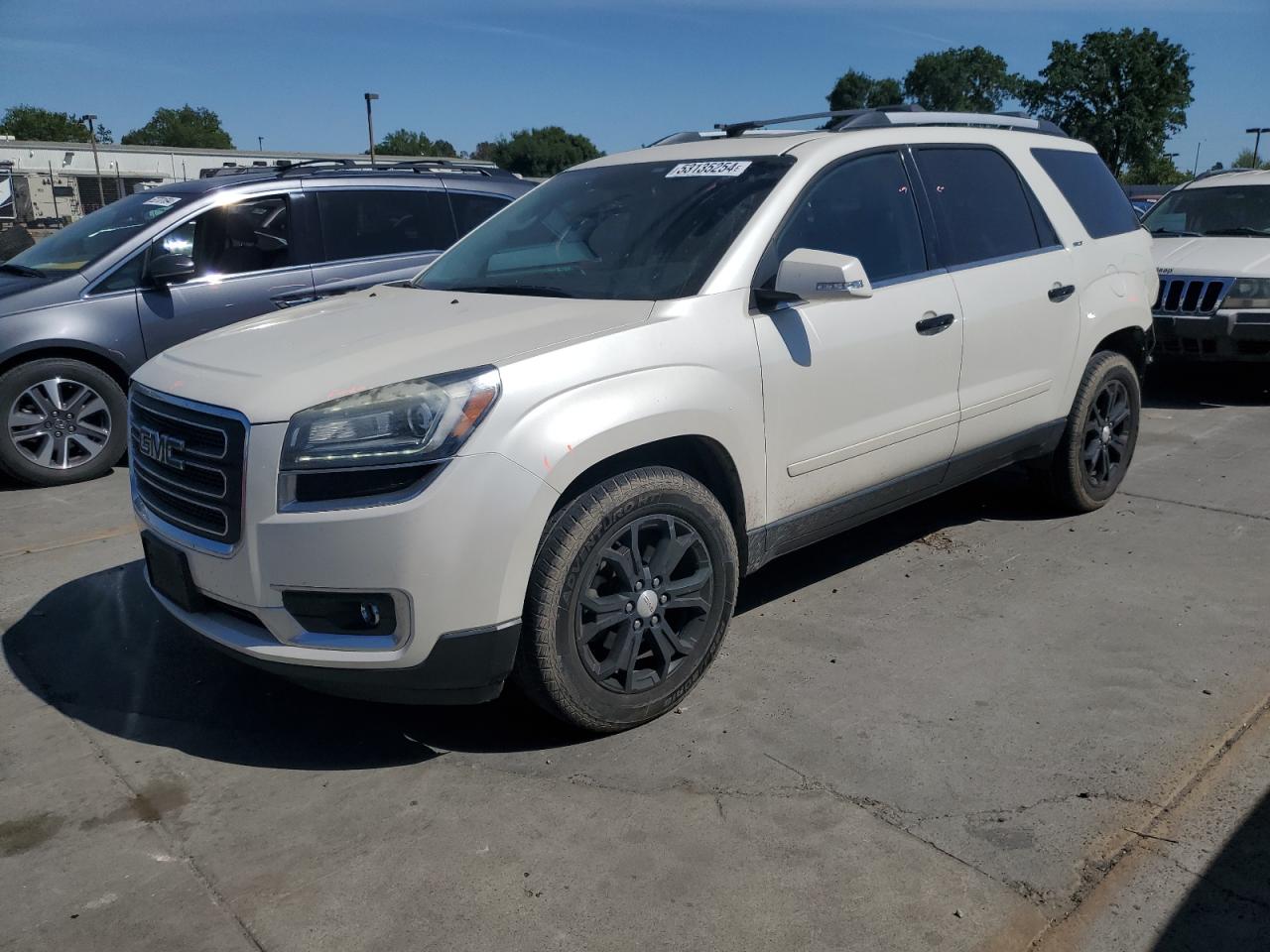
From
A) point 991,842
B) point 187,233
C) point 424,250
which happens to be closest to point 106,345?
point 187,233

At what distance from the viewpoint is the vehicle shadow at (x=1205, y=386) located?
8578 mm

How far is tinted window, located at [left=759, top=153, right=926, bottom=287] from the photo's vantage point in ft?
12.6

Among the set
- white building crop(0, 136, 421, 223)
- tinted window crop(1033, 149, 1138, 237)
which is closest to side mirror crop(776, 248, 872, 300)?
tinted window crop(1033, 149, 1138, 237)

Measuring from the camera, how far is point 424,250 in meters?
7.46

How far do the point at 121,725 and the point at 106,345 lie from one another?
367 centimetres

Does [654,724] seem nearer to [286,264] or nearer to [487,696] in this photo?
[487,696]

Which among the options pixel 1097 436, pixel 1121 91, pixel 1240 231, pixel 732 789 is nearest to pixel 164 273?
pixel 732 789

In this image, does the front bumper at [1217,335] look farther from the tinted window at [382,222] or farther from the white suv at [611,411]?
the tinted window at [382,222]

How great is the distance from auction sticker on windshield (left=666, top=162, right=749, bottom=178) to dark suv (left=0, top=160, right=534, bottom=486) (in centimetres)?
330

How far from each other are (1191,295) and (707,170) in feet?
19.4

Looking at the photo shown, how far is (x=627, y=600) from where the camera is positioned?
10.6 ft

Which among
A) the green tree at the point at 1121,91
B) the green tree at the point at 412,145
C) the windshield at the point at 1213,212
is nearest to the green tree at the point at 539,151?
the green tree at the point at 412,145

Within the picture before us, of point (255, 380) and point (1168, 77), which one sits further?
point (1168, 77)

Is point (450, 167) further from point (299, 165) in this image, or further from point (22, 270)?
point (22, 270)
